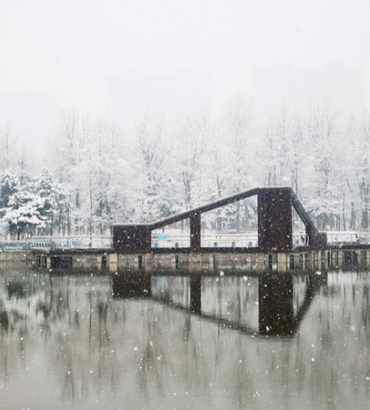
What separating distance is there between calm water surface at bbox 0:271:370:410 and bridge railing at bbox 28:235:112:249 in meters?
12.3

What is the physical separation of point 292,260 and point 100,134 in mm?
21646

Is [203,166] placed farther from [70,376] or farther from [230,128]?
[70,376]

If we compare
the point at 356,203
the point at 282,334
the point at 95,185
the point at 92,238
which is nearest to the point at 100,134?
the point at 95,185

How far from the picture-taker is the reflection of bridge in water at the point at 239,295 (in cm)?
1364

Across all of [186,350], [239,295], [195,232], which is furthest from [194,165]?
[186,350]

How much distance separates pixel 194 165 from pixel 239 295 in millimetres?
27655

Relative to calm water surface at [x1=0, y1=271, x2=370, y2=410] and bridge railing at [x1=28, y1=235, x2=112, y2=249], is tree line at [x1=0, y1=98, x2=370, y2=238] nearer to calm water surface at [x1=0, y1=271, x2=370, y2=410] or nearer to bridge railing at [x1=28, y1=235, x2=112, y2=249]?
bridge railing at [x1=28, y1=235, x2=112, y2=249]

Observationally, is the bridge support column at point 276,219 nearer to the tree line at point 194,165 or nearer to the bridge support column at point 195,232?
the bridge support column at point 195,232

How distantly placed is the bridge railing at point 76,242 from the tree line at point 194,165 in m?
8.67

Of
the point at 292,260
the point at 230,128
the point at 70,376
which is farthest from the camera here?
the point at 230,128

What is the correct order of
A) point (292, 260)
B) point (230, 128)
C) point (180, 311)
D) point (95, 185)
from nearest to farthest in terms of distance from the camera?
point (180, 311) < point (292, 260) < point (95, 185) < point (230, 128)

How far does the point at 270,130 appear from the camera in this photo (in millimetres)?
46938

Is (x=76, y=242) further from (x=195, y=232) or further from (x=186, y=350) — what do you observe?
(x=186, y=350)

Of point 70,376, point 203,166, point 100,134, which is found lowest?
point 70,376
